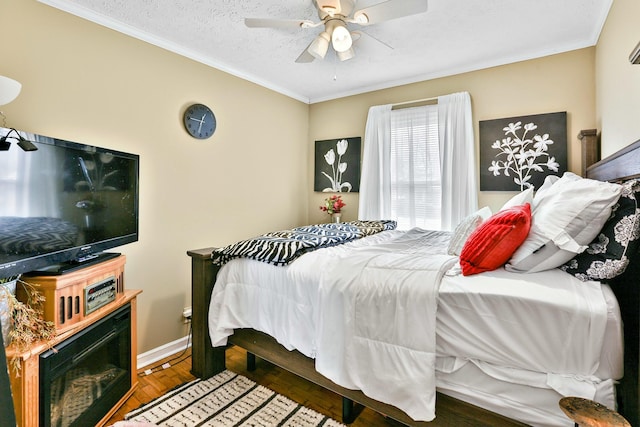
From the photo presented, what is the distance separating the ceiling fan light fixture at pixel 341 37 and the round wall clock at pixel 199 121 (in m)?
1.43

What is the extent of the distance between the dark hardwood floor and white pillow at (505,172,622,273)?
3.81 ft

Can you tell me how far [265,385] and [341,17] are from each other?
2517mm

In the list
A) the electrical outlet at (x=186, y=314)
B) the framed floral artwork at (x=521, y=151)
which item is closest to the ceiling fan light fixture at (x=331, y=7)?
the framed floral artwork at (x=521, y=151)

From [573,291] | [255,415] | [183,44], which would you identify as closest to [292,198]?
[183,44]

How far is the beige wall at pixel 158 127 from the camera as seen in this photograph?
6.22ft

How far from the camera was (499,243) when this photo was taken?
1319 millimetres

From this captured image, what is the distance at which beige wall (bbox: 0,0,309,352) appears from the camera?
190 centimetres

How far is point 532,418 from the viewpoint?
1103 millimetres

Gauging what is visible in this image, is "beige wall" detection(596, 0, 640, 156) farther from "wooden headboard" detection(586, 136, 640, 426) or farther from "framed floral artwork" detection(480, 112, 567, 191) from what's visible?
"wooden headboard" detection(586, 136, 640, 426)

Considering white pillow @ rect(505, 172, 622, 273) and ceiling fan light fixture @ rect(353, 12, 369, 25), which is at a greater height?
ceiling fan light fixture @ rect(353, 12, 369, 25)

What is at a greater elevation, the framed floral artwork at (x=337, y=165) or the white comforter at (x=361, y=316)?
the framed floral artwork at (x=337, y=165)

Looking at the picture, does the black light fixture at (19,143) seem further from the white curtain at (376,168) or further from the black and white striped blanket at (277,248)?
the white curtain at (376,168)

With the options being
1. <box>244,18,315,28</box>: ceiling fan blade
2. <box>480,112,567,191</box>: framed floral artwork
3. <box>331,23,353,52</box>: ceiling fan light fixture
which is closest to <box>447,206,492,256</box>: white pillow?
<box>480,112,567,191</box>: framed floral artwork

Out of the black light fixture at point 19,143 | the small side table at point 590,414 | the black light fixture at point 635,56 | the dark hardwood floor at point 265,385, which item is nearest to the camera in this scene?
the small side table at point 590,414
